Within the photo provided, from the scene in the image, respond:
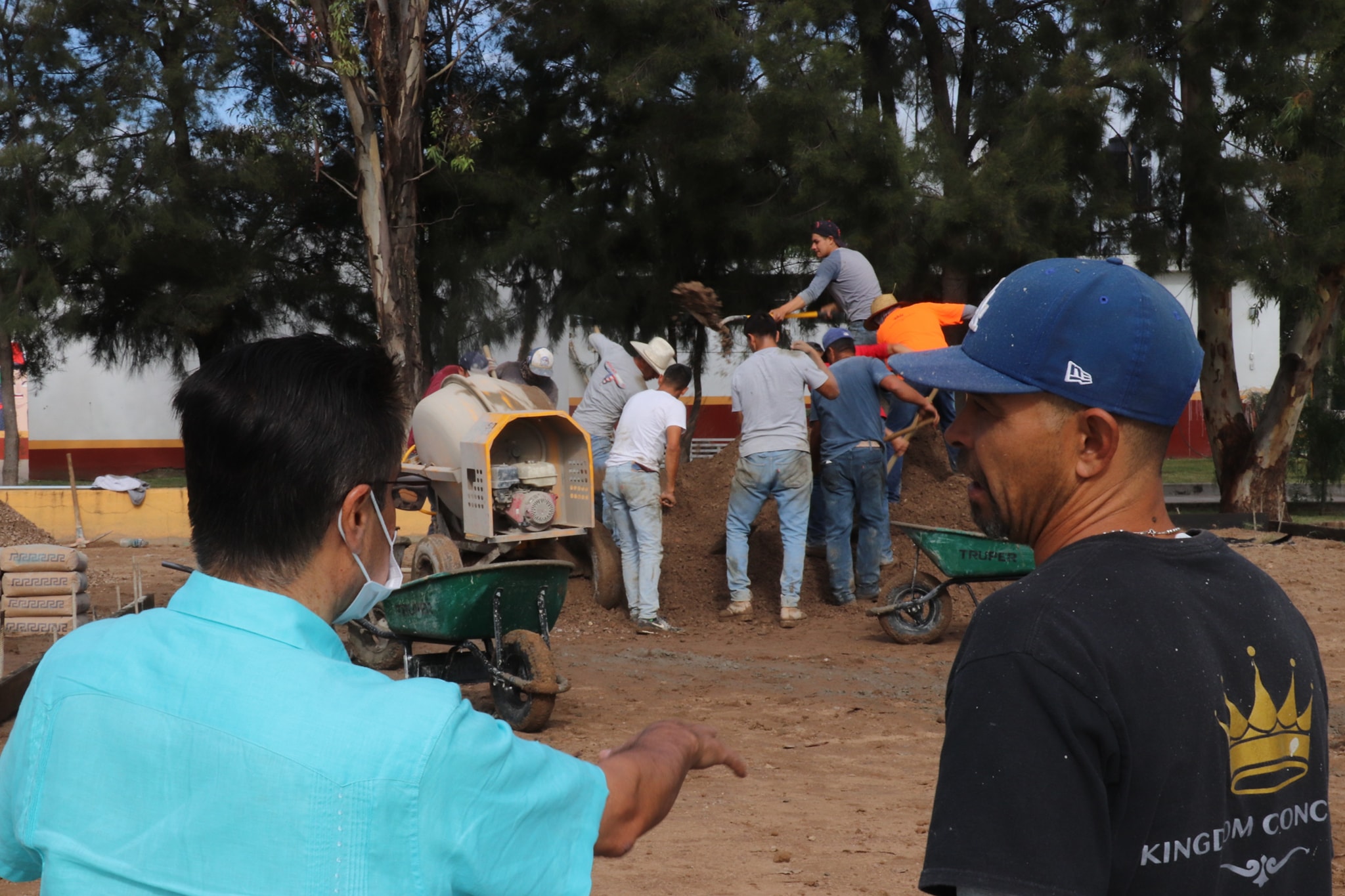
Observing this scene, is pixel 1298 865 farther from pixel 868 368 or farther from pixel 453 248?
pixel 453 248

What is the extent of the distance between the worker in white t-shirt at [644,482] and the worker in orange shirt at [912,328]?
1.58 m

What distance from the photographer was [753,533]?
33.6 ft

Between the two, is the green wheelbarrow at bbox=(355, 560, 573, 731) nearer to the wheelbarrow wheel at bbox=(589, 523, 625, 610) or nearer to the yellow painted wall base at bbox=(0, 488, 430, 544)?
the wheelbarrow wheel at bbox=(589, 523, 625, 610)

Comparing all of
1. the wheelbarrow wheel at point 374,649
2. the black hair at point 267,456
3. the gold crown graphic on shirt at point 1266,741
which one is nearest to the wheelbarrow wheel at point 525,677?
the wheelbarrow wheel at point 374,649

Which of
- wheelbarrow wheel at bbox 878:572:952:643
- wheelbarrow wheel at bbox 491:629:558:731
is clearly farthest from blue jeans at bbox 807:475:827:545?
wheelbarrow wheel at bbox 491:629:558:731

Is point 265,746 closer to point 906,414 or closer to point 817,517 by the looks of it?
point 817,517

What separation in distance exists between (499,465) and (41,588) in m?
2.98

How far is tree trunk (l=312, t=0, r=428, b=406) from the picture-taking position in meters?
12.7

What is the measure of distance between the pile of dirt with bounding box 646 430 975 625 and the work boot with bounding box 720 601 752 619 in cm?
18

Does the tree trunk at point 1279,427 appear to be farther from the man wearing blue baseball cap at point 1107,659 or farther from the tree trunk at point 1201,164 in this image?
the man wearing blue baseball cap at point 1107,659

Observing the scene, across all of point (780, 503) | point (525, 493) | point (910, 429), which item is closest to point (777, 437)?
point (780, 503)

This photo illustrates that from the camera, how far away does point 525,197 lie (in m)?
13.9

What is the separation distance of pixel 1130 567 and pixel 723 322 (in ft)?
30.1

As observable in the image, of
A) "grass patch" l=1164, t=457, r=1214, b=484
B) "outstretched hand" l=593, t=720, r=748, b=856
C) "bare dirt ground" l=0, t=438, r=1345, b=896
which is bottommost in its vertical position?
"bare dirt ground" l=0, t=438, r=1345, b=896
